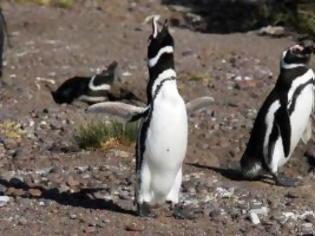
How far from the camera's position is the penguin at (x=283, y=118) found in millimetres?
6910

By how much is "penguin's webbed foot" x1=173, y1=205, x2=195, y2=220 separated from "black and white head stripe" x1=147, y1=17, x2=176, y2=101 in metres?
0.69

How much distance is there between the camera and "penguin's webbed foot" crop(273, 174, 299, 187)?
22.4 ft

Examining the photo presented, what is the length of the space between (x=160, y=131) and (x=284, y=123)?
1231 mm

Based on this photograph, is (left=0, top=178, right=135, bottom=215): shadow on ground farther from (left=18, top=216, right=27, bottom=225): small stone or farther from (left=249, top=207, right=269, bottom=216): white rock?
(left=249, top=207, right=269, bottom=216): white rock

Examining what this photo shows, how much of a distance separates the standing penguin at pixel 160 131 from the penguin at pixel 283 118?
980 millimetres

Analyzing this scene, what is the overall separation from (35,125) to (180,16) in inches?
207

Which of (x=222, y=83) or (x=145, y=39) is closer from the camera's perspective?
(x=222, y=83)

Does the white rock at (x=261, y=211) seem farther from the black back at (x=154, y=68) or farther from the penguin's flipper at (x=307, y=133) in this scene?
the penguin's flipper at (x=307, y=133)

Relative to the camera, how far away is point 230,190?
666 centimetres

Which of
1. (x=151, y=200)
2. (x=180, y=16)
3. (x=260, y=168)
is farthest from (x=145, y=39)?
(x=151, y=200)

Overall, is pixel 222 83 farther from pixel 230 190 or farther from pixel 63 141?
pixel 230 190

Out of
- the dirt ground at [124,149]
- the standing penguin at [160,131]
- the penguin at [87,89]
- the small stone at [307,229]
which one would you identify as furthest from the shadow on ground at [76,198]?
the penguin at [87,89]

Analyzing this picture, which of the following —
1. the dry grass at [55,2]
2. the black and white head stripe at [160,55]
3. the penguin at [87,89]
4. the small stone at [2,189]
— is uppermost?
the black and white head stripe at [160,55]

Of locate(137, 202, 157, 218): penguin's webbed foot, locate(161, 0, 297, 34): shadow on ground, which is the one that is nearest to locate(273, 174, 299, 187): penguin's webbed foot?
locate(137, 202, 157, 218): penguin's webbed foot
